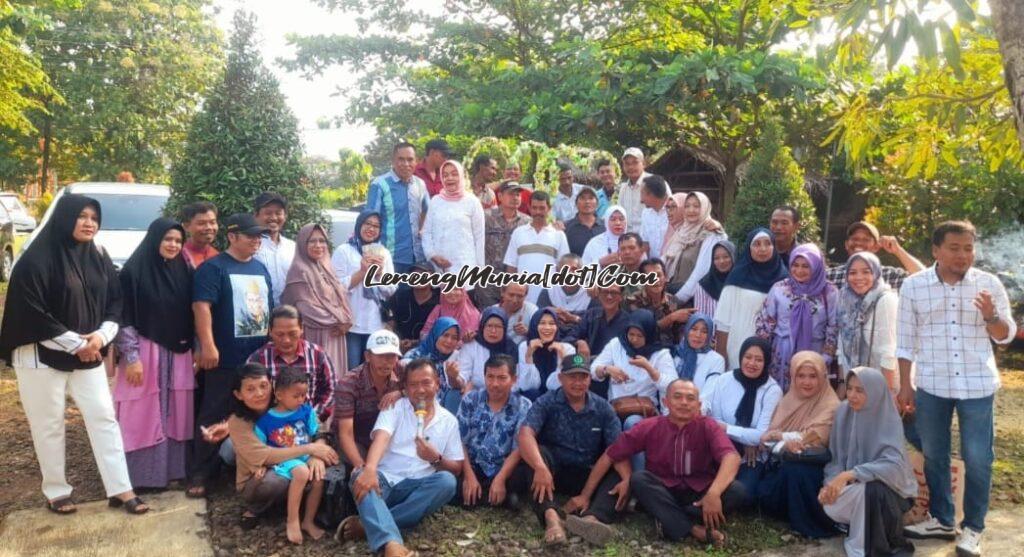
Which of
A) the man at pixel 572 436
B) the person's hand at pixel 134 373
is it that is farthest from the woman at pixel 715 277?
the person's hand at pixel 134 373

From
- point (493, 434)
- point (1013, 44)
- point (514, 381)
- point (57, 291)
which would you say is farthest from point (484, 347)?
point (1013, 44)

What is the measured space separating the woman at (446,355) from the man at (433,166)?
1.80m

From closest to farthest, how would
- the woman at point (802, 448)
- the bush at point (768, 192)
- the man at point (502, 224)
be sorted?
the woman at point (802, 448) → the man at point (502, 224) → the bush at point (768, 192)

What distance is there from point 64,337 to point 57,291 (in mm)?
264

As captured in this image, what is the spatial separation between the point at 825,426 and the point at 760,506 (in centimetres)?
64

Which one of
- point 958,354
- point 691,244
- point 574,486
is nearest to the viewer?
point 958,354

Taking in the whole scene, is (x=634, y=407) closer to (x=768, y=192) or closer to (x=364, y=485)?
(x=364, y=485)

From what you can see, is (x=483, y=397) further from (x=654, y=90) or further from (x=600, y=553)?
(x=654, y=90)

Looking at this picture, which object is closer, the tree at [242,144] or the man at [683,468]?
the man at [683,468]

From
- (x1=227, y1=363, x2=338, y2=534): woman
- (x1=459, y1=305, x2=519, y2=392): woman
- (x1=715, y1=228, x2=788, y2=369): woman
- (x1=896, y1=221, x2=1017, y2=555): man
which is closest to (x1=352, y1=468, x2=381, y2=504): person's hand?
(x1=227, y1=363, x2=338, y2=534): woman

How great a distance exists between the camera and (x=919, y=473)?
4473 mm

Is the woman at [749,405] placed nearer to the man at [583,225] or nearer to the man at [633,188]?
the man at [583,225]

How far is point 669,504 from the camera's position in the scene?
4387 millimetres

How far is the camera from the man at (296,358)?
15.1 feet
